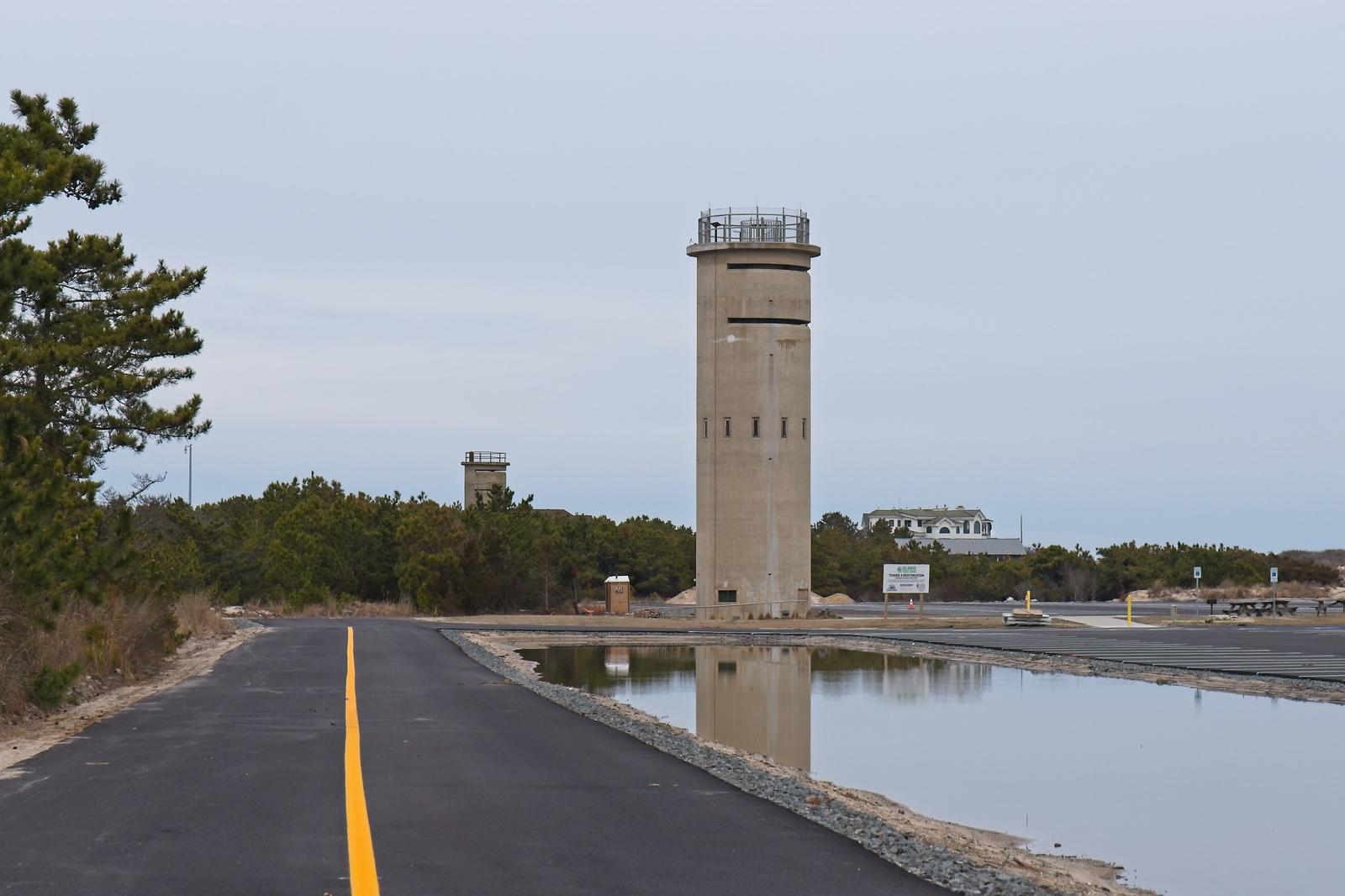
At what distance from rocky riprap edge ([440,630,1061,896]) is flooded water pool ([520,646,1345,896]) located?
1.74 meters

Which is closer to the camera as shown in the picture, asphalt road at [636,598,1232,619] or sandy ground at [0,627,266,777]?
sandy ground at [0,627,266,777]

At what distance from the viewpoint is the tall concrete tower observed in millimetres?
59438

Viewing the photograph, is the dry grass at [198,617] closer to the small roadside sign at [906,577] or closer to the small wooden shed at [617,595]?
the small wooden shed at [617,595]

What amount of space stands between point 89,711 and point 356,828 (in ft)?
36.4

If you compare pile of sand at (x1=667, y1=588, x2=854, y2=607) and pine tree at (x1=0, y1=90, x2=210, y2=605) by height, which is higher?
pine tree at (x1=0, y1=90, x2=210, y2=605)

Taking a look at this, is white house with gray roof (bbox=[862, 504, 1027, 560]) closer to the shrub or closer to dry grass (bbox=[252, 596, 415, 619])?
dry grass (bbox=[252, 596, 415, 619])

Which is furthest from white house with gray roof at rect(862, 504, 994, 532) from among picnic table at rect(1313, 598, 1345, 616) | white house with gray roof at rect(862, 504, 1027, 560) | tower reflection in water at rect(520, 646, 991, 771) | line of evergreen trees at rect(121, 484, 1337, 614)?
tower reflection in water at rect(520, 646, 991, 771)

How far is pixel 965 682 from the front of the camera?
105 ft

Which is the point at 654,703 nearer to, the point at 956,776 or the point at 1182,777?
the point at 956,776

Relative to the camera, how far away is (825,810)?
41.1 ft

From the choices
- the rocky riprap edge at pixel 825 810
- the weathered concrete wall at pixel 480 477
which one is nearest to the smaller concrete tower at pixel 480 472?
the weathered concrete wall at pixel 480 477

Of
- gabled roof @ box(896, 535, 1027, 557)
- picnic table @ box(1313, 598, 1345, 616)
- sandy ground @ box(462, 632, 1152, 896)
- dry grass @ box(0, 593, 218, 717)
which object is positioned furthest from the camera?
gabled roof @ box(896, 535, 1027, 557)

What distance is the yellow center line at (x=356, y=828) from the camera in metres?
8.27

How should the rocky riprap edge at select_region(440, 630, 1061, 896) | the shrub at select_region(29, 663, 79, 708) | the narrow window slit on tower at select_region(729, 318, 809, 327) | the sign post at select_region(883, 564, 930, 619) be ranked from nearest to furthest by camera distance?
the rocky riprap edge at select_region(440, 630, 1061, 896) → the shrub at select_region(29, 663, 79, 708) → the sign post at select_region(883, 564, 930, 619) → the narrow window slit on tower at select_region(729, 318, 809, 327)
